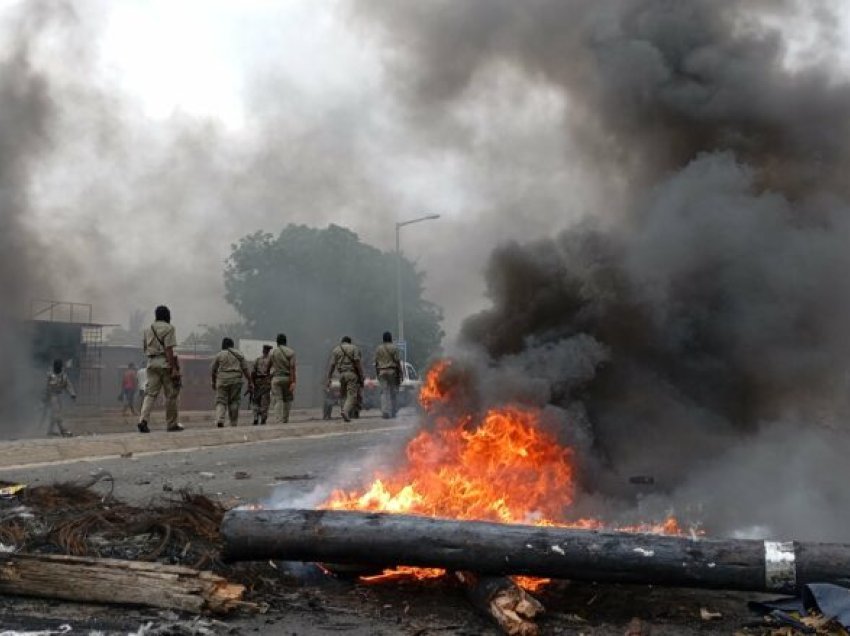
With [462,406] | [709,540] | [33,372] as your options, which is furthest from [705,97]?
[33,372]

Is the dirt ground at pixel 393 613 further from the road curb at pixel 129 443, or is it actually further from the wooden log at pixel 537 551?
the road curb at pixel 129 443

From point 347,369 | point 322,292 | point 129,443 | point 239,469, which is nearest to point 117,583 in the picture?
point 239,469

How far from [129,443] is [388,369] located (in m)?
6.03

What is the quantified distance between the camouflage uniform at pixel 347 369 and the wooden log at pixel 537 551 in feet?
36.5

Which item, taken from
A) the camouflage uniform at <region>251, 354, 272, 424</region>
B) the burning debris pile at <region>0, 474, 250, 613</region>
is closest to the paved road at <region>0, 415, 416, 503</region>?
the burning debris pile at <region>0, 474, 250, 613</region>

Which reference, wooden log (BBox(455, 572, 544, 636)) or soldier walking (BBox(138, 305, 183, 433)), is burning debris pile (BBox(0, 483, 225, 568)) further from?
soldier walking (BBox(138, 305, 183, 433))

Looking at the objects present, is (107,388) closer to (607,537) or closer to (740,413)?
(740,413)

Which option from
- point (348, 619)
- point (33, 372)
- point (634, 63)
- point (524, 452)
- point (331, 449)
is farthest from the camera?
point (33, 372)

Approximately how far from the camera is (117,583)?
167 inches

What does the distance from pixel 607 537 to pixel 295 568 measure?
6.15 ft

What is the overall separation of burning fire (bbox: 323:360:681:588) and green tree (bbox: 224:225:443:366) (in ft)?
119

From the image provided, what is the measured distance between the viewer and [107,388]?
118 feet

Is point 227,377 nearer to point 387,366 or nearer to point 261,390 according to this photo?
point 261,390

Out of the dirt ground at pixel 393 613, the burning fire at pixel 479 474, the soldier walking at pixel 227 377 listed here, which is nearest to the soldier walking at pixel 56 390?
the soldier walking at pixel 227 377
